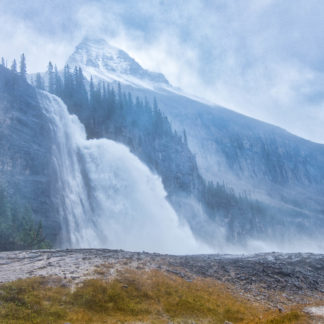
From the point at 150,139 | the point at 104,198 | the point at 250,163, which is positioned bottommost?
the point at 104,198

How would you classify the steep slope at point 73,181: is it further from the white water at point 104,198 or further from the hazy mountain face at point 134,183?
the hazy mountain face at point 134,183

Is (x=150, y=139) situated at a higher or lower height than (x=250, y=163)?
lower

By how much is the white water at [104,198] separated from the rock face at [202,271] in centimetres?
2306

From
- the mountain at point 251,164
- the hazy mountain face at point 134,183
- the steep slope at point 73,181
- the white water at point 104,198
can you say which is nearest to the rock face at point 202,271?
the steep slope at point 73,181

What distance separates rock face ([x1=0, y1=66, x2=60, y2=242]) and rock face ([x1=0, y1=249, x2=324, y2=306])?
2049cm

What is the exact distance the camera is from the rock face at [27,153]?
45375mm

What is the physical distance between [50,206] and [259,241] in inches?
3484

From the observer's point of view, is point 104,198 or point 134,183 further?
point 134,183

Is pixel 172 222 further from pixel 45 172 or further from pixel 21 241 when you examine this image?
pixel 21 241

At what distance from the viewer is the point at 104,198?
57344mm

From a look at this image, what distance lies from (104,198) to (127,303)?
41.7m

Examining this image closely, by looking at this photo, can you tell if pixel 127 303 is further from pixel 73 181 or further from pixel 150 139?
pixel 150 139

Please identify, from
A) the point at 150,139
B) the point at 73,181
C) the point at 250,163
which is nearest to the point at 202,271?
the point at 73,181

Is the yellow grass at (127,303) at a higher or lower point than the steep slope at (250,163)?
lower
